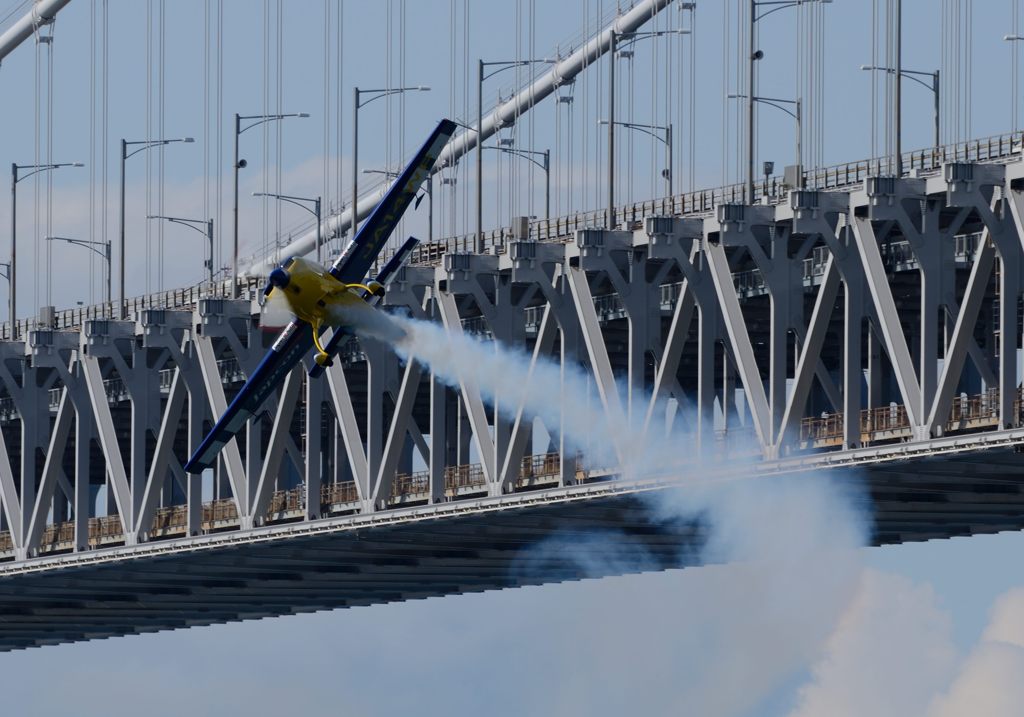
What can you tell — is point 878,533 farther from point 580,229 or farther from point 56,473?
point 56,473

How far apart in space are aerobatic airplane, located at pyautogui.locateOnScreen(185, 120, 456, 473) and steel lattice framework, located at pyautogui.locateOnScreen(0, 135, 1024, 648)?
9512 mm

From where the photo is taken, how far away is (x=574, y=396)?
108m

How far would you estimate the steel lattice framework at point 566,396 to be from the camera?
92750 millimetres

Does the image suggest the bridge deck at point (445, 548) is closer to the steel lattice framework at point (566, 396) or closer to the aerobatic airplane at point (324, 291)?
the steel lattice framework at point (566, 396)

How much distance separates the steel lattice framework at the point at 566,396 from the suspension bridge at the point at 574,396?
137mm

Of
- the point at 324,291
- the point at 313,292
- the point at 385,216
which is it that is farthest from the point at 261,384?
the point at 313,292

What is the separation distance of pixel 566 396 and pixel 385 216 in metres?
14.7

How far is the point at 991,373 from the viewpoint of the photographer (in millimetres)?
93875

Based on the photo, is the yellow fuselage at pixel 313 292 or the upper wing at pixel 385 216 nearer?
the yellow fuselage at pixel 313 292

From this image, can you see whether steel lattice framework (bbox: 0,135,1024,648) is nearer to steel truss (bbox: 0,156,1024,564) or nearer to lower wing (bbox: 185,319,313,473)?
steel truss (bbox: 0,156,1024,564)

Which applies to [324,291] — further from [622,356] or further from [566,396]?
[622,356]

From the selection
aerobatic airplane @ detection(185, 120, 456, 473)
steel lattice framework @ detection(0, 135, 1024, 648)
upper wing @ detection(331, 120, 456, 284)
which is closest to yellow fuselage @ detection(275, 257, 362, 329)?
aerobatic airplane @ detection(185, 120, 456, 473)

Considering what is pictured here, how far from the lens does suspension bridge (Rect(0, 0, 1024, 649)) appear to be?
93.2 meters

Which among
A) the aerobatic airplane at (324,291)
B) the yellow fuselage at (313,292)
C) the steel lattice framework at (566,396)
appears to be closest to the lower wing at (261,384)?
the aerobatic airplane at (324,291)
